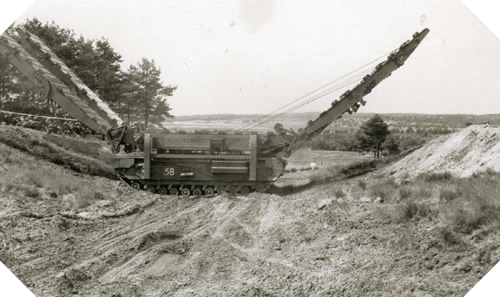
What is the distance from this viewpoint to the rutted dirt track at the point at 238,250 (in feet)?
18.6

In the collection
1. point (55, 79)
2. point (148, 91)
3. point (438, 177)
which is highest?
point (55, 79)

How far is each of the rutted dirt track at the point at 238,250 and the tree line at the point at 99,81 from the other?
1.44m

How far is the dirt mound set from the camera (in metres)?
7.96

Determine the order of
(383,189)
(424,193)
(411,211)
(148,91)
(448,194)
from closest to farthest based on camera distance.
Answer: (411,211)
(448,194)
(424,193)
(383,189)
(148,91)

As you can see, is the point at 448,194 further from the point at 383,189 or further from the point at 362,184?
the point at 362,184

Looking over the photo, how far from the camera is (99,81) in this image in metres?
10.1

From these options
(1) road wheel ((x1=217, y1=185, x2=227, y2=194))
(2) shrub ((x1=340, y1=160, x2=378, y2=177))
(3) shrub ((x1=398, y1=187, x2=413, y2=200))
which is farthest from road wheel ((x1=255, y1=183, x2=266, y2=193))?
(3) shrub ((x1=398, y1=187, x2=413, y2=200))

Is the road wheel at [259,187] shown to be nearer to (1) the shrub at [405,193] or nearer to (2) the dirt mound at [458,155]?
(2) the dirt mound at [458,155]

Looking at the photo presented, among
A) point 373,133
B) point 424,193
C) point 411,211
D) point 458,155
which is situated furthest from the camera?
point 458,155

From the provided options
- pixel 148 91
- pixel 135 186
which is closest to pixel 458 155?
pixel 148 91

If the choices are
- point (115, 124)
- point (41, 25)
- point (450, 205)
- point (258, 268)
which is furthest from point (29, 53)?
point (450, 205)

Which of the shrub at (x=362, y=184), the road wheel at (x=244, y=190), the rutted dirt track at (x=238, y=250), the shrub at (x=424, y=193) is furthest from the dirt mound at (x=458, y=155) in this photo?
the road wheel at (x=244, y=190)

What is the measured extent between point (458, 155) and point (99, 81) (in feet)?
22.3

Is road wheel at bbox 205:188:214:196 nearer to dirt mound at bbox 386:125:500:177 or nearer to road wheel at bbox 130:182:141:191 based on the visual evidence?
road wheel at bbox 130:182:141:191
